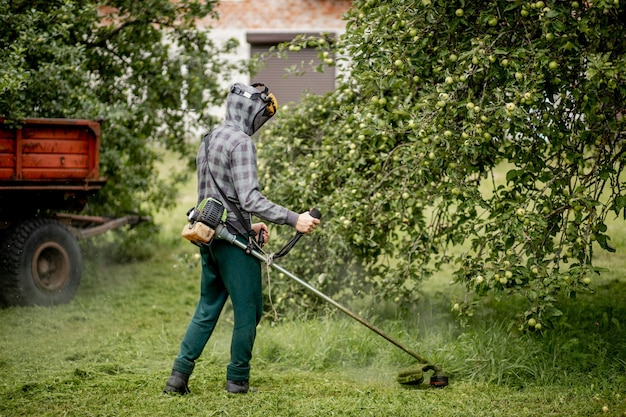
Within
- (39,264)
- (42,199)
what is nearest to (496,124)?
(42,199)

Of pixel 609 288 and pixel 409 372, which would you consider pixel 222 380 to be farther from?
pixel 609 288

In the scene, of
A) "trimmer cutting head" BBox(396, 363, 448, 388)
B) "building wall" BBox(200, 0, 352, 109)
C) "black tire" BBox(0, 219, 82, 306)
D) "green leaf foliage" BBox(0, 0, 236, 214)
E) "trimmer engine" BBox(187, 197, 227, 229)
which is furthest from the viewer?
"building wall" BBox(200, 0, 352, 109)

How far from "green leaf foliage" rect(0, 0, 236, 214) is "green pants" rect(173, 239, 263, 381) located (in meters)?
3.25

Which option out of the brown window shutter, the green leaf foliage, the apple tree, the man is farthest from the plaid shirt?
the brown window shutter

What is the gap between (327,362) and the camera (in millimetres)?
5984

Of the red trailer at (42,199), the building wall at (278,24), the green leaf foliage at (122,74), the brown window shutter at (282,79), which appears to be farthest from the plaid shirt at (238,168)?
the building wall at (278,24)

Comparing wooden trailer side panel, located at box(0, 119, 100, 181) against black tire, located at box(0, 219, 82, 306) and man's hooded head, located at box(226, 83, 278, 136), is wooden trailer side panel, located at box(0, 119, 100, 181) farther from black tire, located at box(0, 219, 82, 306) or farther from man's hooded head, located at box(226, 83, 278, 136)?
man's hooded head, located at box(226, 83, 278, 136)

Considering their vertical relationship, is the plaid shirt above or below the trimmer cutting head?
above

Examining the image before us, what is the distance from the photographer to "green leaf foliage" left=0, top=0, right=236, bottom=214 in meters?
7.80

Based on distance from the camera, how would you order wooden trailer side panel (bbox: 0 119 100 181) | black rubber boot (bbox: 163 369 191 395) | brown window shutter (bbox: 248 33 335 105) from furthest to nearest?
brown window shutter (bbox: 248 33 335 105) → wooden trailer side panel (bbox: 0 119 100 181) → black rubber boot (bbox: 163 369 191 395)

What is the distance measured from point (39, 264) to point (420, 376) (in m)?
4.36

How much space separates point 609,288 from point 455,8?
12.0ft

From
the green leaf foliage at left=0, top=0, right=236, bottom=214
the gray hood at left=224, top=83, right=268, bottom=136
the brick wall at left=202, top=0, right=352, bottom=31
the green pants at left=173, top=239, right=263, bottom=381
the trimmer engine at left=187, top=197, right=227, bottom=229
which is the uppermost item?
the brick wall at left=202, top=0, right=352, bottom=31

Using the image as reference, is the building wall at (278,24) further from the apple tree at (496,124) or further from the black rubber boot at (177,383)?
the black rubber boot at (177,383)
